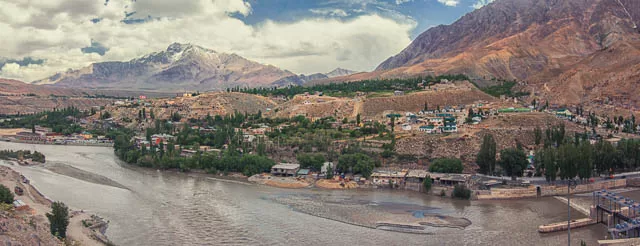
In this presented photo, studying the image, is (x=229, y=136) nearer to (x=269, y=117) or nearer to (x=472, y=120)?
(x=269, y=117)

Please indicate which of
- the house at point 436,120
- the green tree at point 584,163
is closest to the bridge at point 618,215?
the green tree at point 584,163

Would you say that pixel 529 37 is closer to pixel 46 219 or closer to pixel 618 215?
pixel 618 215

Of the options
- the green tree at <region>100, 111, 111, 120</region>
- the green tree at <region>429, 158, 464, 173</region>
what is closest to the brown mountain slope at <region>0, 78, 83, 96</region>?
the green tree at <region>100, 111, 111, 120</region>

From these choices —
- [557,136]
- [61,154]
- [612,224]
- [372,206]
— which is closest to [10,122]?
[61,154]

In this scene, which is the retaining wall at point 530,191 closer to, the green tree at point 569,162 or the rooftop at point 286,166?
the green tree at point 569,162

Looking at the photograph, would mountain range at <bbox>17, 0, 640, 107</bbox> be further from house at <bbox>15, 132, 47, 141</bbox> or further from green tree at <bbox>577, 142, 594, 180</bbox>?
house at <bbox>15, 132, 47, 141</bbox>

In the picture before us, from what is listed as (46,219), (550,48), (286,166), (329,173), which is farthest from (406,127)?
(550,48)
